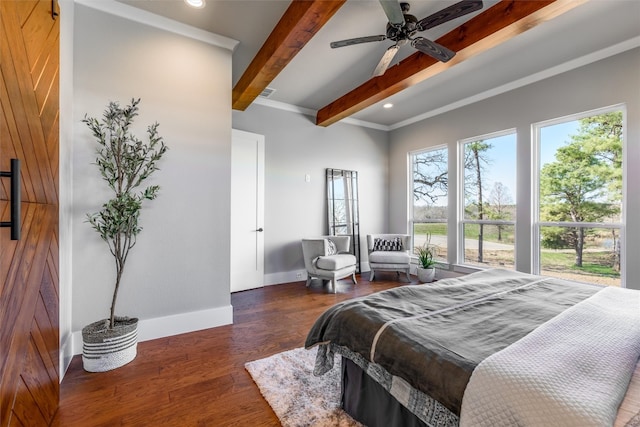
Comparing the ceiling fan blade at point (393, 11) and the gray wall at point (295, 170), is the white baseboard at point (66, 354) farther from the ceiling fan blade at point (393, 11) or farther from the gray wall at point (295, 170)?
the ceiling fan blade at point (393, 11)

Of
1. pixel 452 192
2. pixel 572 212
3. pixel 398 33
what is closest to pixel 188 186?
pixel 398 33

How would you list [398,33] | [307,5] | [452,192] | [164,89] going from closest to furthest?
[307,5] < [398,33] < [164,89] < [452,192]

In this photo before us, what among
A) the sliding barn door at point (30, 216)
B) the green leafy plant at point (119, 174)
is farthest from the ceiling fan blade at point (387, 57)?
the sliding barn door at point (30, 216)

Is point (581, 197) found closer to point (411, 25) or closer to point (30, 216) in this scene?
point (411, 25)

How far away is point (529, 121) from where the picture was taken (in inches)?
150

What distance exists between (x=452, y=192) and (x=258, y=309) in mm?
3696

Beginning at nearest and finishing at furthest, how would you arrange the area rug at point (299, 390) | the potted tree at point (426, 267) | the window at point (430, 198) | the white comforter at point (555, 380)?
1. the white comforter at point (555, 380)
2. the area rug at point (299, 390)
3. the potted tree at point (426, 267)
4. the window at point (430, 198)

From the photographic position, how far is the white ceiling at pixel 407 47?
2459 mm

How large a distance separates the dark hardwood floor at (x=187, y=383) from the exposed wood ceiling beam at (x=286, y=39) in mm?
2695

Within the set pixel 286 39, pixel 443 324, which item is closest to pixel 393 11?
pixel 286 39

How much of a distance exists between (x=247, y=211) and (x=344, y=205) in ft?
6.20

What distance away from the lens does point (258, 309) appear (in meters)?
3.36

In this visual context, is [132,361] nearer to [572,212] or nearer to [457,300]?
[457,300]

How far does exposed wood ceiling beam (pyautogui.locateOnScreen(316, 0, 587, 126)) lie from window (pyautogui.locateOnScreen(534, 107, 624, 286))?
1870 millimetres
